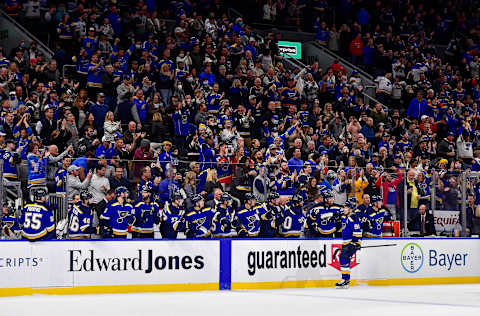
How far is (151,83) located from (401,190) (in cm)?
625

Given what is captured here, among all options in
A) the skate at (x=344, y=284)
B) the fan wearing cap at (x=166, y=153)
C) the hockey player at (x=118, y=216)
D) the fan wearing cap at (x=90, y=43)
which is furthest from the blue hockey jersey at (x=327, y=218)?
the fan wearing cap at (x=90, y=43)

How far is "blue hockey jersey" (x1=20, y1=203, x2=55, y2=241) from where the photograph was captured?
14.5 m

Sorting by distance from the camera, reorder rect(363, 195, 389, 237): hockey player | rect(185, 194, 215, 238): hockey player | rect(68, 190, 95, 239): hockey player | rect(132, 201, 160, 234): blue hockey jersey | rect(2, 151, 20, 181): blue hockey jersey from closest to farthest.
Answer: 1. rect(2, 151, 20, 181): blue hockey jersey
2. rect(68, 190, 95, 239): hockey player
3. rect(132, 201, 160, 234): blue hockey jersey
4. rect(185, 194, 215, 238): hockey player
5. rect(363, 195, 389, 237): hockey player

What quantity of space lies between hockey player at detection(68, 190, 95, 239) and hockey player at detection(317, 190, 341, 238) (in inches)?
183

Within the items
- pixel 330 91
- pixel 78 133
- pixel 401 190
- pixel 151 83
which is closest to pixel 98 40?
pixel 151 83

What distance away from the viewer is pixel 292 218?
17.1 m

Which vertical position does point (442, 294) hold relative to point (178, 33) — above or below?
below

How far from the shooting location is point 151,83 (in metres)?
20.0

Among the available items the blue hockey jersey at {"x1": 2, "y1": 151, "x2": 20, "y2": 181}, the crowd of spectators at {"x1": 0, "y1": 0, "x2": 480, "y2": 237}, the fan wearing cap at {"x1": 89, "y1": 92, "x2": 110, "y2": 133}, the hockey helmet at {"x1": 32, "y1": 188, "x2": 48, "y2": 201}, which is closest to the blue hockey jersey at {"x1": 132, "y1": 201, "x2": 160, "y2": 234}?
the crowd of spectators at {"x1": 0, "y1": 0, "x2": 480, "y2": 237}

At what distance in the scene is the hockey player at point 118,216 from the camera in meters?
15.6

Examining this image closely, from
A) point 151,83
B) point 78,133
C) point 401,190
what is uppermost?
point 151,83

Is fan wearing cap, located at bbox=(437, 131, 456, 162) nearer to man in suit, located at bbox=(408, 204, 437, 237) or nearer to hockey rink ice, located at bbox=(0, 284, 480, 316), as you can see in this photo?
man in suit, located at bbox=(408, 204, 437, 237)

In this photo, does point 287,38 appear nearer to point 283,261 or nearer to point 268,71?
point 268,71

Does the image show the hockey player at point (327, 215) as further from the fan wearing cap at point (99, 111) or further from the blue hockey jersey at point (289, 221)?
the fan wearing cap at point (99, 111)
